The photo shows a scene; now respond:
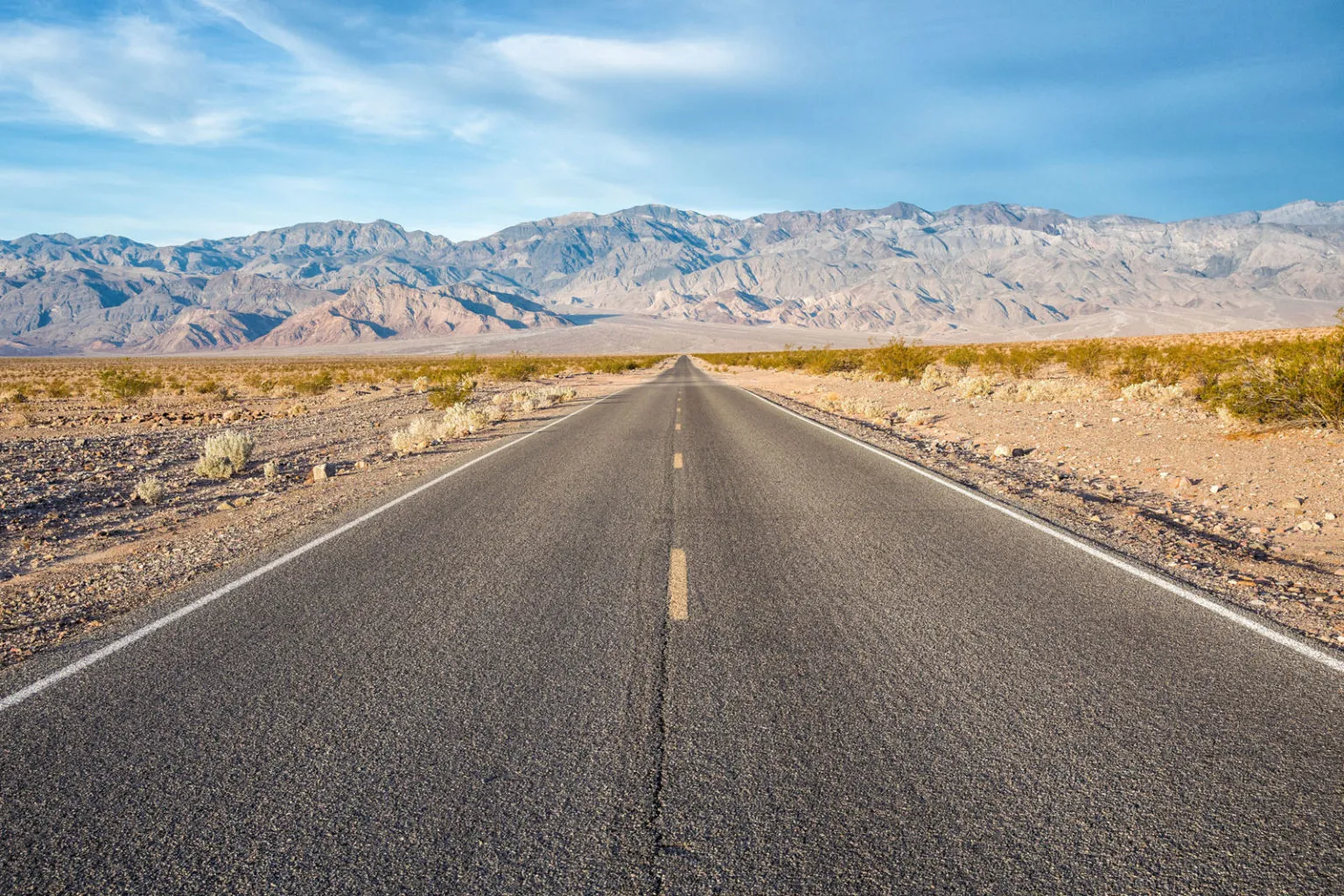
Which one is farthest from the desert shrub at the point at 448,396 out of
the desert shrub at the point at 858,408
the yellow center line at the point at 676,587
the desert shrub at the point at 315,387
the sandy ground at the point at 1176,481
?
the yellow center line at the point at 676,587

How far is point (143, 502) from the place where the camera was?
10273 mm

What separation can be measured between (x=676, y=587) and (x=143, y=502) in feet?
29.7

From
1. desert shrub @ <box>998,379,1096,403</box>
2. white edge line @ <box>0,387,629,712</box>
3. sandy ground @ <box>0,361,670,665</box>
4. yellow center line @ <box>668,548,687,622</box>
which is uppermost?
desert shrub @ <box>998,379,1096,403</box>

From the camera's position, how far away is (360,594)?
5.51 metres

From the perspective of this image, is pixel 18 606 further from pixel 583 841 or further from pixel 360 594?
pixel 583 841

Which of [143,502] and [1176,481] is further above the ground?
[1176,481]

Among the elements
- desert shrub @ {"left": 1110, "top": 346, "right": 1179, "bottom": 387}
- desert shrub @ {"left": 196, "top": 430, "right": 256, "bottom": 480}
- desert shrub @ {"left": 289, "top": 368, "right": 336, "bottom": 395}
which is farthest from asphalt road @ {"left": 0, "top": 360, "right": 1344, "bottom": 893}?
desert shrub @ {"left": 289, "top": 368, "right": 336, "bottom": 395}

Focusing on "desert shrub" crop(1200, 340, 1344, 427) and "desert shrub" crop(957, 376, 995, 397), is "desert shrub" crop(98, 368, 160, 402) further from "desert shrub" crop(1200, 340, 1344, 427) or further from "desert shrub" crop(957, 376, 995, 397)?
"desert shrub" crop(1200, 340, 1344, 427)

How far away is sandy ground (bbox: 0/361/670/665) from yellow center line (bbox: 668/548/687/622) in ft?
13.5

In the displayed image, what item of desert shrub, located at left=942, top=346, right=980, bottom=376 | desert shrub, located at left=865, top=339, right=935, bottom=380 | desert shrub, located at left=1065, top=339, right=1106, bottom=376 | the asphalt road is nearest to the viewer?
the asphalt road

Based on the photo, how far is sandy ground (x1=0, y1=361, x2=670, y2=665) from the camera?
5.96m

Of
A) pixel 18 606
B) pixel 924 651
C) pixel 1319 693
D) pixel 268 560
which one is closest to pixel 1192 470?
pixel 1319 693

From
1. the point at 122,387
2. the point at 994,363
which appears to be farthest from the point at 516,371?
the point at 994,363

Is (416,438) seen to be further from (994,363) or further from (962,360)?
(994,363)
